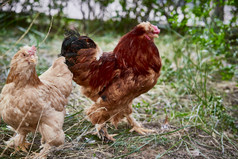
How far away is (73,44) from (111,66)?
0.51m

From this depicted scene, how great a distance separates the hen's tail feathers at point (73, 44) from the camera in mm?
2615

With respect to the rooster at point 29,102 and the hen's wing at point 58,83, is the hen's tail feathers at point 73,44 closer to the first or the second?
the hen's wing at point 58,83

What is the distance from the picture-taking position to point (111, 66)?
2652mm

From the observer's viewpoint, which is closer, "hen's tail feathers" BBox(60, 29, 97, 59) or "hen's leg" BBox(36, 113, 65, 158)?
"hen's leg" BBox(36, 113, 65, 158)

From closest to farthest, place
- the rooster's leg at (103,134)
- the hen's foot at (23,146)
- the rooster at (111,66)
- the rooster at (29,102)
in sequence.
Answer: the rooster at (29,102)
the hen's foot at (23,146)
the rooster at (111,66)
the rooster's leg at (103,134)

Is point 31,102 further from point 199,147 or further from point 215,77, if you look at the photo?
point 215,77

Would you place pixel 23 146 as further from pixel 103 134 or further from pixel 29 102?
pixel 103 134

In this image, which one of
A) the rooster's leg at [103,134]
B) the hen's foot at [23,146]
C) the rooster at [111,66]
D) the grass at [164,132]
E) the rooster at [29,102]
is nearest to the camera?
the rooster at [29,102]

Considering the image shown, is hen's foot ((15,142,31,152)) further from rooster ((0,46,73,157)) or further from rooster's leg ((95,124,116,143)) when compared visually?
Answer: rooster's leg ((95,124,116,143))

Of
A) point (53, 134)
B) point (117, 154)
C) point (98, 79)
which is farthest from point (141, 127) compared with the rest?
point (53, 134)

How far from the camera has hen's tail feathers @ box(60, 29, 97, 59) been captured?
262cm

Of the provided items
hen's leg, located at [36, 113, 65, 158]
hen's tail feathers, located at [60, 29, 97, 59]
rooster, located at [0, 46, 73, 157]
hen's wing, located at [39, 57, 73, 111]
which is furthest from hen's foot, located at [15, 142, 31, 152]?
hen's tail feathers, located at [60, 29, 97, 59]

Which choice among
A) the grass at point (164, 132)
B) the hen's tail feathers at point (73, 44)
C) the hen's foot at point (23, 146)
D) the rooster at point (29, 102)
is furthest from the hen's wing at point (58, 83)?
the hen's foot at point (23, 146)

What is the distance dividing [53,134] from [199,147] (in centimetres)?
168
